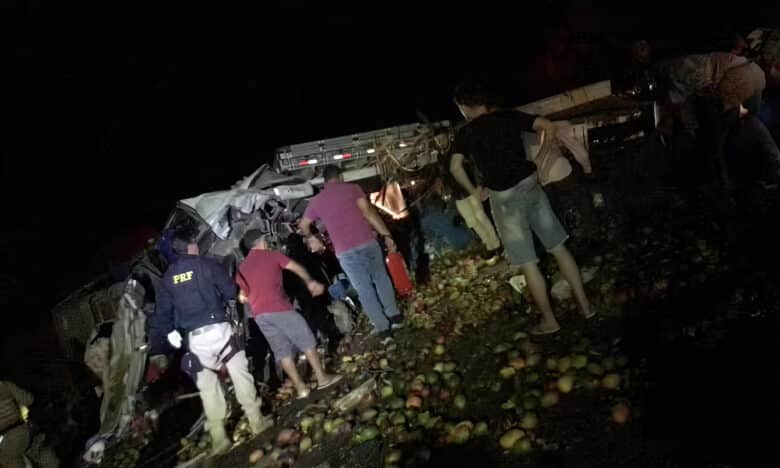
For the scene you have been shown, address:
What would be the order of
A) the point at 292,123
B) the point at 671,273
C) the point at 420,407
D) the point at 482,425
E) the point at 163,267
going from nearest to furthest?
the point at 482,425 < the point at 420,407 < the point at 671,273 < the point at 163,267 < the point at 292,123

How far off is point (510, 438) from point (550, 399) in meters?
0.48

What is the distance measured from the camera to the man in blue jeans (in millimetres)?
5723

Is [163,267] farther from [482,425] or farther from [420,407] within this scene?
[482,425]

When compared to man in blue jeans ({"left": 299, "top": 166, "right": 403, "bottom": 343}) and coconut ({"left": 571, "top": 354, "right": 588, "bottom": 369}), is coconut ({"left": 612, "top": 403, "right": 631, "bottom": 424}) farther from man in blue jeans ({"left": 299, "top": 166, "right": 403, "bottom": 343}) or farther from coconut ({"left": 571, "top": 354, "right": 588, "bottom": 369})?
man in blue jeans ({"left": 299, "top": 166, "right": 403, "bottom": 343})

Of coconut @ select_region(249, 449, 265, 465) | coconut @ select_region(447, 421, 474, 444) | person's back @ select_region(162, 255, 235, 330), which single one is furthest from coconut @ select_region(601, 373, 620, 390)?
person's back @ select_region(162, 255, 235, 330)

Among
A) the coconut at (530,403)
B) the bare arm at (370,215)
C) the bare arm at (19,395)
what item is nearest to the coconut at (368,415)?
the coconut at (530,403)

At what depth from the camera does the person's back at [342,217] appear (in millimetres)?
5711

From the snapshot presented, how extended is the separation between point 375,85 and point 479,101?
15192 mm

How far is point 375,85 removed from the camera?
60.0ft

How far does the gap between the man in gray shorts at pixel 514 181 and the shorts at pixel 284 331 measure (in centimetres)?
285

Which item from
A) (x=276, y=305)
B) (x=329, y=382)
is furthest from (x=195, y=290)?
(x=329, y=382)

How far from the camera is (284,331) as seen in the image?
215 inches

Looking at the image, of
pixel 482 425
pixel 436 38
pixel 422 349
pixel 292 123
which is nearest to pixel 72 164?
pixel 292 123

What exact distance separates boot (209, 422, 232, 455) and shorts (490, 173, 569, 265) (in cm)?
Answer: 399
